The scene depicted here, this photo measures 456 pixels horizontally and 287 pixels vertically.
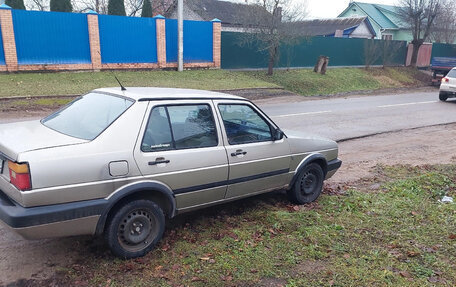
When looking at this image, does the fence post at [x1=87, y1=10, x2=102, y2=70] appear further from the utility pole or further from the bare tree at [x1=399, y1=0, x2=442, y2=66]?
the bare tree at [x1=399, y1=0, x2=442, y2=66]

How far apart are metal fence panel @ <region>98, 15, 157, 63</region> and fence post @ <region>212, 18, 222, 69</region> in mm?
3668

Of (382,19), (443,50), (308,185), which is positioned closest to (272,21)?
(308,185)

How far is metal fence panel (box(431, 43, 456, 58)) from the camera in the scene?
36594 millimetres

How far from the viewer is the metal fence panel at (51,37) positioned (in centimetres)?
1727

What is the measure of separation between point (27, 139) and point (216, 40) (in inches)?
793

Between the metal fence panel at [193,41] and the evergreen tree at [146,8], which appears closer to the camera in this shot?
the metal fence panel at [193,41]

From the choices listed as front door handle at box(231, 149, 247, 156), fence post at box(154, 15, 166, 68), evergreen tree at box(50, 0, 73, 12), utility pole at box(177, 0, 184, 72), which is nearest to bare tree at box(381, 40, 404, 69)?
utility pole at box(177, 0, 184, 72)

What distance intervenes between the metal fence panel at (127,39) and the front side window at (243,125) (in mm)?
16267

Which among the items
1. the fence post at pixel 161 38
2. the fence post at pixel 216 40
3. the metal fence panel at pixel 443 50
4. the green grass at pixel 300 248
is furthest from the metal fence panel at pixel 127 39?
the metal fence panel at pixel 443 50

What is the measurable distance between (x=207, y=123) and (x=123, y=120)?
998 millimetres

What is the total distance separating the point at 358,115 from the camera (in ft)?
46.3

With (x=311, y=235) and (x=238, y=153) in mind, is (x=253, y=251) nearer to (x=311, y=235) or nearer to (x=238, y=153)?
(x=311, y=235)

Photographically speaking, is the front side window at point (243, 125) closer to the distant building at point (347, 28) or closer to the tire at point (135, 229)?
the tire at point (135, 229)

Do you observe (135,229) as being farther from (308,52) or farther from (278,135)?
(308,52)
